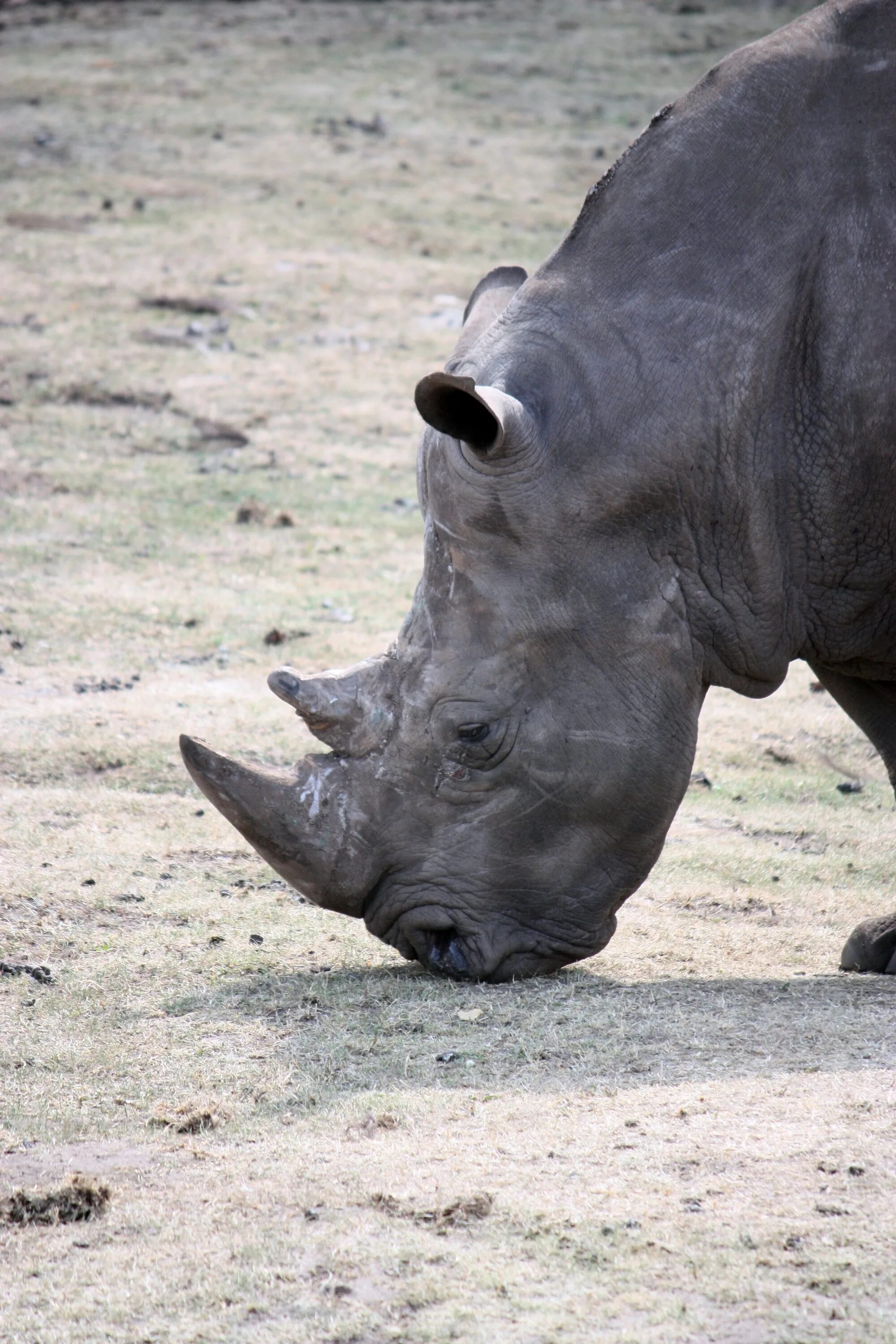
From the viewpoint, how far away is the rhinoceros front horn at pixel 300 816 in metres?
4.69

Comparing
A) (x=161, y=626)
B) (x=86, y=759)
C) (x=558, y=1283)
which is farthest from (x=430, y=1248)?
(x=161, y=626)

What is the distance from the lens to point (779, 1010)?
4.42 m

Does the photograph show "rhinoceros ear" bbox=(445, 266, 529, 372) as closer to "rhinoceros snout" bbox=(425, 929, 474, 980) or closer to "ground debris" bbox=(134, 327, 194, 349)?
"rhinoceros snout" bbox=(425, 929, 474, 980)

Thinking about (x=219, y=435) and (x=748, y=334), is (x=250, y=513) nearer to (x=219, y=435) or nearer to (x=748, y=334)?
(x=219, y=435)

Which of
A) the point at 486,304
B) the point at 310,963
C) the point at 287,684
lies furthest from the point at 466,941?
the point at 486,304

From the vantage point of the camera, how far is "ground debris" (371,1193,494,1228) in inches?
126

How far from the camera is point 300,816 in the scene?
469 centimetres

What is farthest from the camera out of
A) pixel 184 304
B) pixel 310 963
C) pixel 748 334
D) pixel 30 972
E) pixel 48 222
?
pixel 48 222

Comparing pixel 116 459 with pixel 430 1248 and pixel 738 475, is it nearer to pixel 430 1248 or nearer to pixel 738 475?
pixel 738 475

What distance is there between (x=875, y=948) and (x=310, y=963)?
155cm

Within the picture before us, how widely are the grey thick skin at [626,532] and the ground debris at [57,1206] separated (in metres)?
1.47

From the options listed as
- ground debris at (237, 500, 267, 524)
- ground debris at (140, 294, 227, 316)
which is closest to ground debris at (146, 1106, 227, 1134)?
ground debris at (237, 500, 267, 524)

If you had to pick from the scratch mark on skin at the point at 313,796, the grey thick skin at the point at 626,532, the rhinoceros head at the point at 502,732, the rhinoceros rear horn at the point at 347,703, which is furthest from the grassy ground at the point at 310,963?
the rhinoceros rear horn at the point at 347,703

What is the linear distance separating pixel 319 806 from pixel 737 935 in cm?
140
